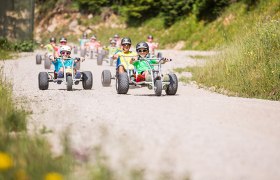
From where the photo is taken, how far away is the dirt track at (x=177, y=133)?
15.4ft

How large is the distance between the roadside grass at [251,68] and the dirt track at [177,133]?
2061mm

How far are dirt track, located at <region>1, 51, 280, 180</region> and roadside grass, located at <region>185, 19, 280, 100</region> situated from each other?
206 cm

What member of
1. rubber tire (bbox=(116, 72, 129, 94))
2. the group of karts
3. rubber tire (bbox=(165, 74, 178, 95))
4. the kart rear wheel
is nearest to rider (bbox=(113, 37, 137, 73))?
the group of karts

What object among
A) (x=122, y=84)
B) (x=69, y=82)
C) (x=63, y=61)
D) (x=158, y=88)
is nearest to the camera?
(x=158, y=88)

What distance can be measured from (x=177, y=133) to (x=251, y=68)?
6347mm

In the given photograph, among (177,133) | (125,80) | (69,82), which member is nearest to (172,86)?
(125,80)

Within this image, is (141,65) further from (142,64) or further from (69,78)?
(69,78)

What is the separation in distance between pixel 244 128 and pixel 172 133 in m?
0.95

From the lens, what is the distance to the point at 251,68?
463 inches

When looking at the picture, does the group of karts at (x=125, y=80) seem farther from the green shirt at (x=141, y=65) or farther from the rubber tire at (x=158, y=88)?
the green shirt at (x=141, y=65)

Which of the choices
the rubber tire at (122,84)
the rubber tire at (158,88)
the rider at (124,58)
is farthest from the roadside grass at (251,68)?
the rubber tire at (122,84)

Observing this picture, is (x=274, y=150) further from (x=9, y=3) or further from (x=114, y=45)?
(x=9, y=3)

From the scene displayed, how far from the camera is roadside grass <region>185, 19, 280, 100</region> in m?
10.9

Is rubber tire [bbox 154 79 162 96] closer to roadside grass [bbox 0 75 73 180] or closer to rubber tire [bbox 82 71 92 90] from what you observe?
rubber tire [bbox 82 71 92 90]
